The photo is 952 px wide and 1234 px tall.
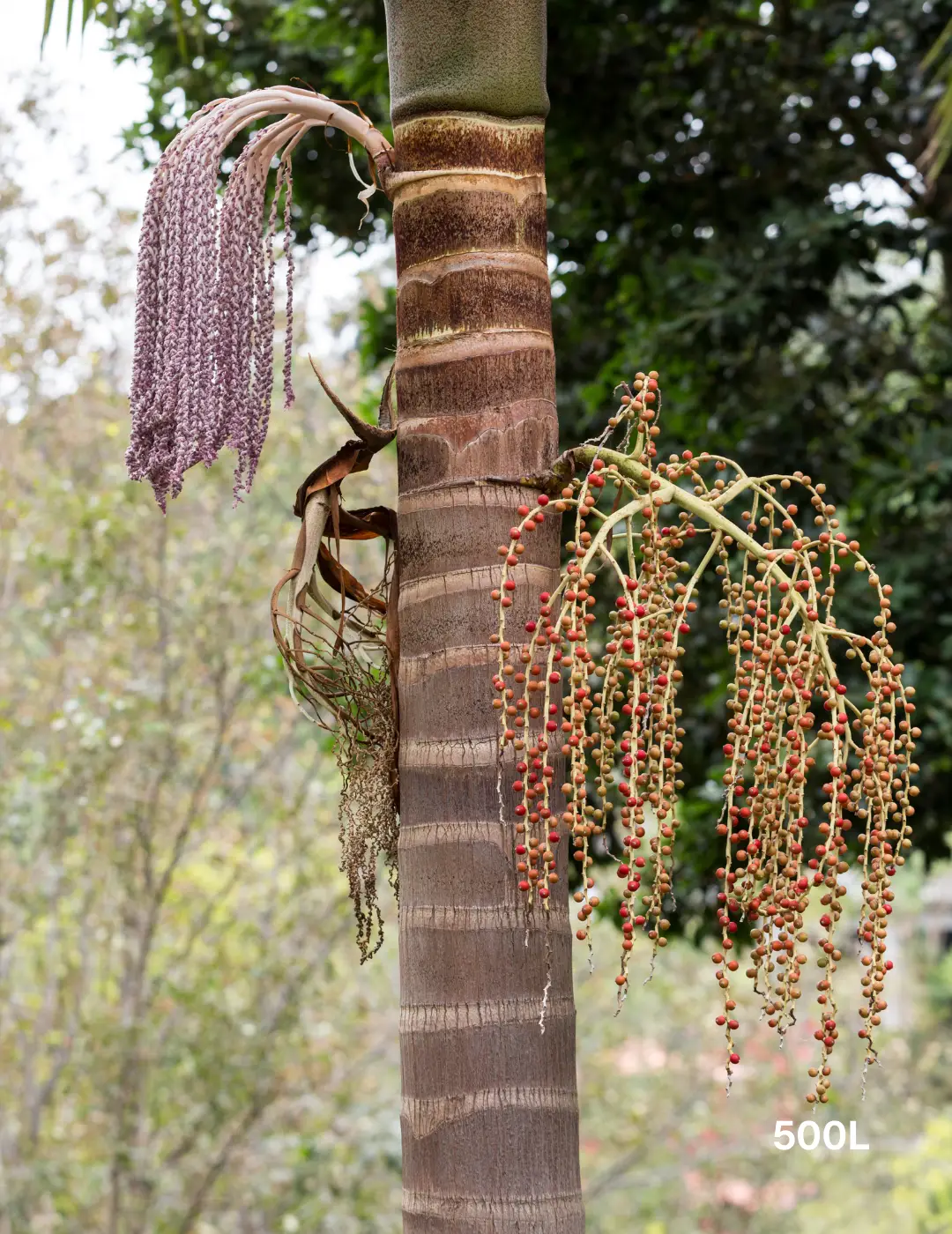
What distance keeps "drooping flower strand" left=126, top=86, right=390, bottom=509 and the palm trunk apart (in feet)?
0.57

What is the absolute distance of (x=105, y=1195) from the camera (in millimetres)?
7574

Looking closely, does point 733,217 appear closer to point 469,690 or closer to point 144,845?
point 469,690

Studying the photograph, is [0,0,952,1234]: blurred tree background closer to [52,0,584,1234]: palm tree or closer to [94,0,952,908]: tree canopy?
[94,0,952,908]: tree canopy

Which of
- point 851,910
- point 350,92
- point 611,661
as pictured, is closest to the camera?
point 611,661

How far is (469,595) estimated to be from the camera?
202 cm

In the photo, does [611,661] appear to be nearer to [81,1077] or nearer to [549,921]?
[549,921]

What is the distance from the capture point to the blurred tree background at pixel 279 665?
4926 mm

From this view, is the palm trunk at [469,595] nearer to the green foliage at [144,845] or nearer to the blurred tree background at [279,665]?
the blurred tree background at [279,665]

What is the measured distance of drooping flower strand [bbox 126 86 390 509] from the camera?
2.11 meters

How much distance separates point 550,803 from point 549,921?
0.54 feet

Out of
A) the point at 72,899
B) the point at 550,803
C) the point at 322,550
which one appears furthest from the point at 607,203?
the point at 72,899

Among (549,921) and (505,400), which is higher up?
(505,400)

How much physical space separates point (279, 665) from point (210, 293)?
4339 mm

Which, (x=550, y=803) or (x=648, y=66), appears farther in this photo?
(x=648, y=66)
